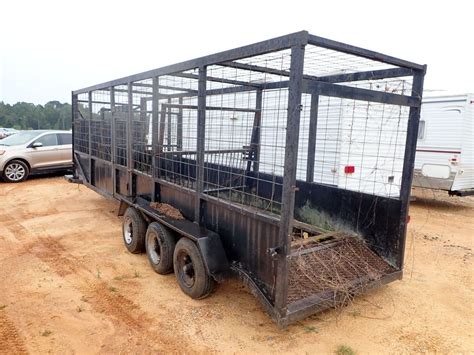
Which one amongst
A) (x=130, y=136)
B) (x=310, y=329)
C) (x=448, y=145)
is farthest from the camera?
(x=448, y=145)

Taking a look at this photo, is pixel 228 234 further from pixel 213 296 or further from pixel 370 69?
pixel 370 69

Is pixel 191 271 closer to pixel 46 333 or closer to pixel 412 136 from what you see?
pixel 46 333

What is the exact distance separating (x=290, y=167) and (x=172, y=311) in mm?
1917

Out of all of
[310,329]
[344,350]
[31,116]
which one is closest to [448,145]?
[310,329]

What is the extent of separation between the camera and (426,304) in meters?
3.75

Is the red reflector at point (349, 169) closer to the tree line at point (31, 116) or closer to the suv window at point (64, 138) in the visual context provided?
the suv window at point (64, 138)

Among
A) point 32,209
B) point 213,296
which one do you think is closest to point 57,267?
point 213,296

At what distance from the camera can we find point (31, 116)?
50000 millimetres

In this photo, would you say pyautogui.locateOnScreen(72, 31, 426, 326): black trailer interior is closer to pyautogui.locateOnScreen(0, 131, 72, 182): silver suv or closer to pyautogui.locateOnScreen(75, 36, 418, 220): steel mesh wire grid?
pyautogui.locateOnScreen(75, 36, 418, 220): steel mesh wire grid

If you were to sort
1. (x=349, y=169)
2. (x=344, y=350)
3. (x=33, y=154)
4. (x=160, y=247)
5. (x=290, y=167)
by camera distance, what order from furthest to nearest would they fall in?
(x=33, y=154) < (x=349, y=169) < (x=160, y=247) < (x=344, y=350) < (x=290, y=167)

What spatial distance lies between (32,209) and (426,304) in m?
7.29

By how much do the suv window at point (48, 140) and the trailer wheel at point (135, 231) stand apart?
7.44 meters

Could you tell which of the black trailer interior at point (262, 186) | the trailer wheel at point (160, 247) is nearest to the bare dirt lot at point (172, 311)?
the trailer wheel at point (160, 247)

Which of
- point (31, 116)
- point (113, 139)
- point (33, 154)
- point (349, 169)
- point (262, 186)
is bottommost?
point (33, 154)
